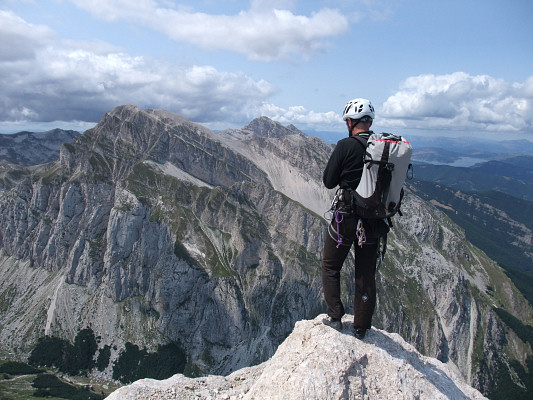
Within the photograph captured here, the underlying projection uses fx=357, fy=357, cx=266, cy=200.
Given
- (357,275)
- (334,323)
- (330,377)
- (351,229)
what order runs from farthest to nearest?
(334,323) < (357,275) < (351,229) < (330,377)

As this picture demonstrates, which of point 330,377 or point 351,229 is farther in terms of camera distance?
point 351,229

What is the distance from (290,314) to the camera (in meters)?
187

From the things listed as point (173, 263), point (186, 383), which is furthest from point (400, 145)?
point (173, 263)

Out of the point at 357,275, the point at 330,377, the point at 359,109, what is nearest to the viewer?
the point at 330,377

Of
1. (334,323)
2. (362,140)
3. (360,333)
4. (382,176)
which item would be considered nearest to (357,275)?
(334,323)

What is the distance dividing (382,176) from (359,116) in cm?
234

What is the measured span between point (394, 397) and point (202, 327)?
182 metres

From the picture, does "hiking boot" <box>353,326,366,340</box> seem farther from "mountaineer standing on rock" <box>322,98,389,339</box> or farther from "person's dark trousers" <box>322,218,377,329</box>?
"person's dark trousers" <box>322,218,377,329</box>

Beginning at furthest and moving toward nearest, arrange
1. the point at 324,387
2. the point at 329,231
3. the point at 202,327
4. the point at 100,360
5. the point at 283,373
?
1. the point at 202,327
2. the point at 100,360
3. the point at 329,231
4. the point at 283,373
5. the point at 324,387

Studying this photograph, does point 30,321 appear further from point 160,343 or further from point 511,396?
point 511,396

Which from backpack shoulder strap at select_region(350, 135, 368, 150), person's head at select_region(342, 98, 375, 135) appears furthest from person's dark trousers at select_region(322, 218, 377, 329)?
person's head at select_region(342, 98, 375, 135)

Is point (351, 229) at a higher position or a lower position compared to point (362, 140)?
lower

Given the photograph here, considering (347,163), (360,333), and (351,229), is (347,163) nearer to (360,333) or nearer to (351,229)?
(351,229)

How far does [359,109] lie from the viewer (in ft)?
39.2
